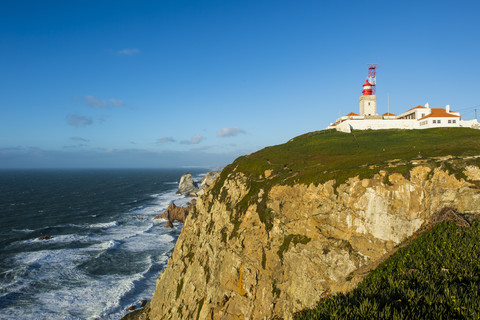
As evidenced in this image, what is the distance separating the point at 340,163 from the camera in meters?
33.3

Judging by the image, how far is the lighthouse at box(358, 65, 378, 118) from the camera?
73125 mm

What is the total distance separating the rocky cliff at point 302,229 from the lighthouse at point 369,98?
43901 millimetres

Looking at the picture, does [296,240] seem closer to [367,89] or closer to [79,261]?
[79,261]

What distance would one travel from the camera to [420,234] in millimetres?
21906

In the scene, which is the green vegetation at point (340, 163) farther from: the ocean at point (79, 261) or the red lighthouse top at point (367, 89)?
the ocean at point (79, 261)

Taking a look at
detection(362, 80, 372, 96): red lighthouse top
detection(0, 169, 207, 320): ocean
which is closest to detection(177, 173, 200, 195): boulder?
detection(0, 169, 207, 320): ocean

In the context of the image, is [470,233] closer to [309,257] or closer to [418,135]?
[309,257]

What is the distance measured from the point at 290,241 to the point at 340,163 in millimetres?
11764

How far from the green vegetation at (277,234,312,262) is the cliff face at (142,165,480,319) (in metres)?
0.10

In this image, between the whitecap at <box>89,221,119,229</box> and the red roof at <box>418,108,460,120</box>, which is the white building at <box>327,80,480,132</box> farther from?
the whitecap at <box>89,221,119,229</box>

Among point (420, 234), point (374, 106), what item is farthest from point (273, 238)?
point (374, 106)

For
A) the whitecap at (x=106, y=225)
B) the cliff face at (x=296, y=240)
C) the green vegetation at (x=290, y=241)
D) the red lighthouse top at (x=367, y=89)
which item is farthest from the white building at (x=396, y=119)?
the whitecap at (x=106, y=225)

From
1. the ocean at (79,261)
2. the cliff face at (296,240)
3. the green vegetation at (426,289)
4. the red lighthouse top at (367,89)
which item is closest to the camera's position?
the green vegetation at (426,289)

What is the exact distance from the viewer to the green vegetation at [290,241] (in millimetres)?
27386
